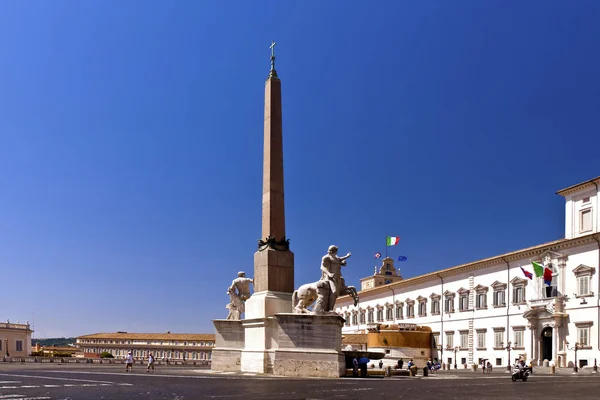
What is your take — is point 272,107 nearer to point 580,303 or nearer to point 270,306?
point 270,306

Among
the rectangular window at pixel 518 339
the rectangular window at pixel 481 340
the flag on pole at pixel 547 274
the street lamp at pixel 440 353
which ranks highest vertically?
the flag on pole at pixel 547 274

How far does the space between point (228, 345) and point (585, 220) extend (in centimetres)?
3346

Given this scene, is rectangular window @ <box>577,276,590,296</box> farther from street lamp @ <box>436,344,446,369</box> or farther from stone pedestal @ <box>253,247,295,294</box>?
stone pedestal @ <box>253,247,295,294</box>

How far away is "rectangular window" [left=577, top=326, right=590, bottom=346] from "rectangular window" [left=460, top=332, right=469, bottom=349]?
48.2ft

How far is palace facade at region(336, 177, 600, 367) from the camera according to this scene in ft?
151

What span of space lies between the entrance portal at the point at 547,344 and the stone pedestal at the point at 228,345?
29402 millimetres

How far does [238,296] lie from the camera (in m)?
28.2

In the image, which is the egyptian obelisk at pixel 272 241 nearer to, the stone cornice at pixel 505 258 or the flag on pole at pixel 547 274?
the stone cornice at pixel 505 258

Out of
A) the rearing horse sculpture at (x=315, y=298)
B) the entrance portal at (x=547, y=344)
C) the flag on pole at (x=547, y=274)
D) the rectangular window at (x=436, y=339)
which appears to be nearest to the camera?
the rearing horse sculpture at (x=315, y=298)

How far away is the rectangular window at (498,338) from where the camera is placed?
54688 mm

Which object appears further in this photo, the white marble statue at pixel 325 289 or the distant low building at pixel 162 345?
the distant low building at pixel 162 345

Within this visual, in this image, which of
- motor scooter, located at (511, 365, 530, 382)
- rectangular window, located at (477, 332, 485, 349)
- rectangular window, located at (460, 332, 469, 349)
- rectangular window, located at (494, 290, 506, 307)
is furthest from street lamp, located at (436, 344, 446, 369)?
motor scooter, located at (511, 365, 530, 382)

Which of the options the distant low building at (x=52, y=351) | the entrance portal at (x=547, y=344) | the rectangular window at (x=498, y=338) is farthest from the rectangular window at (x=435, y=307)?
the distant low building at (x=52, y=351)

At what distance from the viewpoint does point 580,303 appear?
4616 cm
